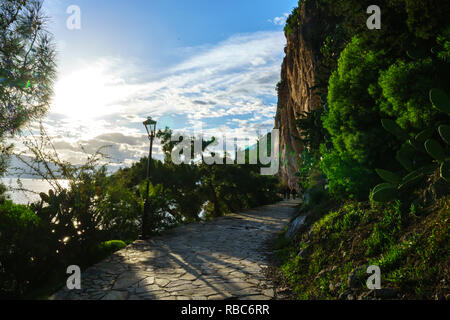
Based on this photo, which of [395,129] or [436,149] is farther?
[395,129]

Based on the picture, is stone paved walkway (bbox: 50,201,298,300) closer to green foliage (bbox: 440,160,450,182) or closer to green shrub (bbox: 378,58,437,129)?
green foliage (bbox: 440,160,450,182)

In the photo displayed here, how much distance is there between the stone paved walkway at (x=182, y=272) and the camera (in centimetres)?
485

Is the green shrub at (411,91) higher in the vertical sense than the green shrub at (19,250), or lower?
higher

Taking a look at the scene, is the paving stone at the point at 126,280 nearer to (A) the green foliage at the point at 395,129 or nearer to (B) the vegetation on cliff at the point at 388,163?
(B) the vegetation on cliff at the point at 388,163

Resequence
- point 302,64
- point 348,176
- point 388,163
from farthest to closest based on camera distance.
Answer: point 302,64 < point 348,176 < point 388,163

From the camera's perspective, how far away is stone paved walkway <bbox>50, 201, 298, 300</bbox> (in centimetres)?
485

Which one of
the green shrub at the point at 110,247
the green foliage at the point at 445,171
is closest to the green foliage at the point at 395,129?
the green foliage at the point at 445,171

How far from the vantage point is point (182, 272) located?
6.08 meters

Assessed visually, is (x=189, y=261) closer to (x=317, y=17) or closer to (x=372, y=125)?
(x=372, y=125)

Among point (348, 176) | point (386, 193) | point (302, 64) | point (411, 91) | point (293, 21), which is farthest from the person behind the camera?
point (293, 21)

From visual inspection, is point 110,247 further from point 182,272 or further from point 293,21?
point 293,21

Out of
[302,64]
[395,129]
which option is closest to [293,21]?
[302,64]

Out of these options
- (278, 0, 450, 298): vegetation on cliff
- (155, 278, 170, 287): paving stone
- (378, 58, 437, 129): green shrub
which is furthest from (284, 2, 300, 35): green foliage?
(155, 278, 170, 287): paving stone
